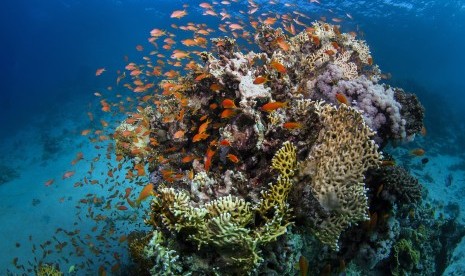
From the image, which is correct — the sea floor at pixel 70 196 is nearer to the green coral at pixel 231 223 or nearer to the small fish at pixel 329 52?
the green coral at pixel 231 223

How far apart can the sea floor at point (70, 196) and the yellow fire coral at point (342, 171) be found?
6.27 meters

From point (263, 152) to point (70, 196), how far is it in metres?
15.1

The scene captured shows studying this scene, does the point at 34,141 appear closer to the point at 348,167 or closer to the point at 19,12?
the point at 348,167

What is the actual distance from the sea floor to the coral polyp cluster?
15.1 feet

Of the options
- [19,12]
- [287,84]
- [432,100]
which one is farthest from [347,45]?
[19,12]

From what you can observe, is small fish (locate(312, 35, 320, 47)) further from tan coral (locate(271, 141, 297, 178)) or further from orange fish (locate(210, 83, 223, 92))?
tan coral (locate(271, 141, 297, 178))

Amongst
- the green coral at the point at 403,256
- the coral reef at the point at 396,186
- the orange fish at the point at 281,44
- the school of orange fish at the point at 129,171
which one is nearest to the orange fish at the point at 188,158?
the school of orange fish at the point at 129,171

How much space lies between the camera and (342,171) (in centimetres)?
400

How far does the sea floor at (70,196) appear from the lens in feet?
38.8

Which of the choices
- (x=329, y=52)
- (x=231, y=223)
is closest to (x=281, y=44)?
(x=329, y=52)

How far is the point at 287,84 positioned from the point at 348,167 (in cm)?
228

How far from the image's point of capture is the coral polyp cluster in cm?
402

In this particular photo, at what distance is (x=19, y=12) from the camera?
2776 inches

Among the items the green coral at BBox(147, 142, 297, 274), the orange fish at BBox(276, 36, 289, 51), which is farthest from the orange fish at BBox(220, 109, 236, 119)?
the orange fish at BBox(276, 36, 289, 51)
